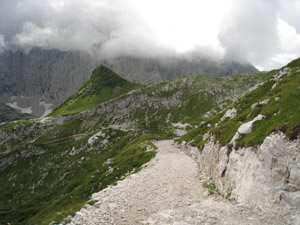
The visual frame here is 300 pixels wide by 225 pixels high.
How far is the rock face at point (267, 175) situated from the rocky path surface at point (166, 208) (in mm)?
973

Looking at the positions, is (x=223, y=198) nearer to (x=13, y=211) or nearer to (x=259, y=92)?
(x=259, y=92)

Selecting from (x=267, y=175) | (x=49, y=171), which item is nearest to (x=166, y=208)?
(x=267, y=175)

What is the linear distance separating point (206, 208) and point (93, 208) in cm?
919

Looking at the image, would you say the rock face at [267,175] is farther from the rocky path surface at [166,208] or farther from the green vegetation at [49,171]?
the green vegetation at [49,171]

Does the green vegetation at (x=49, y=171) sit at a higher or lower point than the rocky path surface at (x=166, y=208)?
lower

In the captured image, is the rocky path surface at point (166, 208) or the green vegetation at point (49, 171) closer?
the rocky path surface at point (166, 208)

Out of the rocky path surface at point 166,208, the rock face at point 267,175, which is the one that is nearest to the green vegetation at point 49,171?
the rocky path surface at point 166,208

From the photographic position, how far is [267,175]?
12883mm

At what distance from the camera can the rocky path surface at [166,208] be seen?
12.4 metres

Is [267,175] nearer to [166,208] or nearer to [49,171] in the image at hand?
[166,208]

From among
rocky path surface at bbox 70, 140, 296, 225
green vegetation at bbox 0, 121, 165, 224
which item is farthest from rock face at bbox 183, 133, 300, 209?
green vegetation at bbox 0, 121, 165, 224

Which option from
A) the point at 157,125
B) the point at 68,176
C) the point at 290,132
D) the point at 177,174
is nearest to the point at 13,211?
the point at 68,176

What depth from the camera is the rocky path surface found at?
488 inches

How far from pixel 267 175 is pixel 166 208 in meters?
8.56
